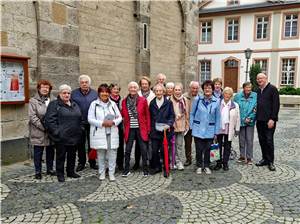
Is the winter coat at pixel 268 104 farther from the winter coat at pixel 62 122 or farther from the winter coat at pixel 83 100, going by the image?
the winter coat at pixel 62 122

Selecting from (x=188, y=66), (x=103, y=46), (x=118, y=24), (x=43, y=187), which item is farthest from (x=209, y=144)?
(x=188, y=66)

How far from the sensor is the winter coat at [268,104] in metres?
5.56

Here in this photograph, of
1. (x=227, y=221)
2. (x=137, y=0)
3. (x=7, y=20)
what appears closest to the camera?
(x=227, y=221)

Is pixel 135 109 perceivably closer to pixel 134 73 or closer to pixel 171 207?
pixel 171 207

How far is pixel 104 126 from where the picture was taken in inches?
192

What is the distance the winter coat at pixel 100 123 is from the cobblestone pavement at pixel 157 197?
649mm

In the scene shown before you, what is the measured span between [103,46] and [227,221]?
6.00 metres

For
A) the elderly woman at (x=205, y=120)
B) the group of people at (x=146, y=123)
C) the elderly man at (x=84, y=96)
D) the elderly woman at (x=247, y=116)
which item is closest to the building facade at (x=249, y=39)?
the elderly woman at (x=247, y=116)

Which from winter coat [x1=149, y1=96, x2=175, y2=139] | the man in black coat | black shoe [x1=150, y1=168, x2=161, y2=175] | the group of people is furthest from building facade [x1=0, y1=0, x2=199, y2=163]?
the man in black coat

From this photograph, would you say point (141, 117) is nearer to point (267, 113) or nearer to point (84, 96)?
point (84, 96)

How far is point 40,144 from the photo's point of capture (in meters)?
4.87

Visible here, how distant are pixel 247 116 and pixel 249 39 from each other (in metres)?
25.3

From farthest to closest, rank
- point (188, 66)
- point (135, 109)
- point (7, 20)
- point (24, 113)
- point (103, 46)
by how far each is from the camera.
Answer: point (188, 66), point (103, 46), point (24, 113), point (7, 20), point (135, 109)

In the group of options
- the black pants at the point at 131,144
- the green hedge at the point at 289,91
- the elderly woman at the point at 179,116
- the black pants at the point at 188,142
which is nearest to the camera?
the black pants at the point at 131,144
